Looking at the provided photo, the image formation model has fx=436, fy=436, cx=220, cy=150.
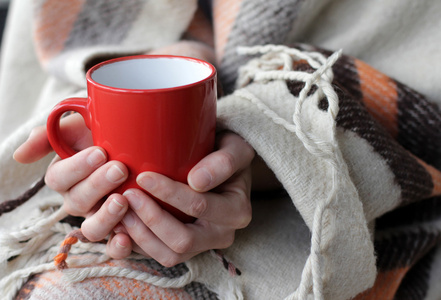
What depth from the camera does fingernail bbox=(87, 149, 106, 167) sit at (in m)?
0.39

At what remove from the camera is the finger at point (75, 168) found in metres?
0.40

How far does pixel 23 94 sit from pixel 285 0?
1.83 feet

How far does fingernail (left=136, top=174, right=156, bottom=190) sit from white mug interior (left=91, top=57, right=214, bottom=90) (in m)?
0.11

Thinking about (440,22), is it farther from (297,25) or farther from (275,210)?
(275,210)

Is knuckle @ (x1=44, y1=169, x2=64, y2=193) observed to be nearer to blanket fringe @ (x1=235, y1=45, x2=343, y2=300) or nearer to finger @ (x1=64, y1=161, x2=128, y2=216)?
finger @ (x1=64, y1=161, x2=128, y2=216)

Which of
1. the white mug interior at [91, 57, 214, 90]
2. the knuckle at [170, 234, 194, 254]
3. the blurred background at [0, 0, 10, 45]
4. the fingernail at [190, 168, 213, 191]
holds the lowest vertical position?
the blurred background at [0, 0, 10, 45]

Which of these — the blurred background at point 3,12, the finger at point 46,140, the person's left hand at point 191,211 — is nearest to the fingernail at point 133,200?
the person's left hand at point 191,211

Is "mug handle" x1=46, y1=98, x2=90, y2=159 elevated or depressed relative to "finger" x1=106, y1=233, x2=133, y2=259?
elevated

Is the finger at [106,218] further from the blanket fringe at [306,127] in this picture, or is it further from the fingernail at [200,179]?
the blanket fringe at [306,127]

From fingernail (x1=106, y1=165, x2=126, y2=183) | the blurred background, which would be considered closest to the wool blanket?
fingernail (x1=106, y1=165, x2=126, y2=183)

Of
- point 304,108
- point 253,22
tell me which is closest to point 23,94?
point 253,22

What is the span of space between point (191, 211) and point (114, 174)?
8 cm

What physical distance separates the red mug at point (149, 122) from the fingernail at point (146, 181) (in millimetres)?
11

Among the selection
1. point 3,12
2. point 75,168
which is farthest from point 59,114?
point 3,12
